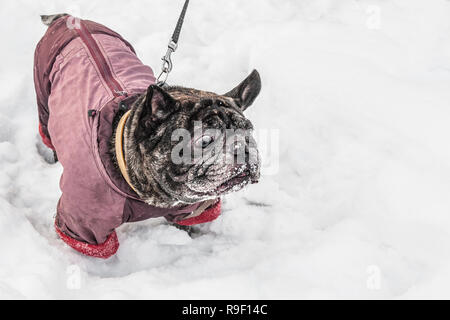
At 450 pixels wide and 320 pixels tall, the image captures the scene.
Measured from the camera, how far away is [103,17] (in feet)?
14.1

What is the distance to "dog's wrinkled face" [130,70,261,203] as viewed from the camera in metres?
1.93

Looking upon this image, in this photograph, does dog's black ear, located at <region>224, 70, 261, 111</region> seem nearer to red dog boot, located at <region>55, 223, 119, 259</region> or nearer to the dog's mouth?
the dog's mouth

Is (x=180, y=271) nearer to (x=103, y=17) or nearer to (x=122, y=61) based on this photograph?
(x=122, y=61)

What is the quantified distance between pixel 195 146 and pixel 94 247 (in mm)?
1010

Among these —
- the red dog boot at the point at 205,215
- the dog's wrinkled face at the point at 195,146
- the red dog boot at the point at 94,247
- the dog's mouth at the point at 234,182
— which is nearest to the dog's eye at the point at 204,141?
the dog's wrinkled face at the point at 195,146

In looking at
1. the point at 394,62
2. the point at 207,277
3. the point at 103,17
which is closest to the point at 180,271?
the point at 207,277

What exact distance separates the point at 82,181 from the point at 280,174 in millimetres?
1614

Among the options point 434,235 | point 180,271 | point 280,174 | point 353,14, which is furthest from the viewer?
point 353,14

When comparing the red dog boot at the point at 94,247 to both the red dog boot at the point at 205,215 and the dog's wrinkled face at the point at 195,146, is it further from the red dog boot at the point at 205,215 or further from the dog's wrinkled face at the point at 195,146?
the dog's wrinkled face at the point at 195,146

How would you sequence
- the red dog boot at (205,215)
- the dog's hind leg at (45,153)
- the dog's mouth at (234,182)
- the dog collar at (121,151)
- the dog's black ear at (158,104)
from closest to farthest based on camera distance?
the dog's black ear at (158,104) < the dog's mouth at (234,182) < the dog collar at (121,151) < the red dog boot at (205,215) < the dog's hind leg at (45,153)

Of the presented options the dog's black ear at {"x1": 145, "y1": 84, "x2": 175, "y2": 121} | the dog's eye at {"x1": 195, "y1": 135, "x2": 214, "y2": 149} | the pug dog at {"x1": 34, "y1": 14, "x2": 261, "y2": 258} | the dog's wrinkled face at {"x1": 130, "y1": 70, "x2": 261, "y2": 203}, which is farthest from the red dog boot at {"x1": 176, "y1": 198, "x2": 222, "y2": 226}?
the dog's black ear at {"x1": 145, "y1": 84, "x2": 175, "y2": 121}

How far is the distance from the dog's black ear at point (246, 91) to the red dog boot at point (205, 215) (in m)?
0.77

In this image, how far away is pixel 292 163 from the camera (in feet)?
10.3

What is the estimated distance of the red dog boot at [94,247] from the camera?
2387mm
